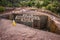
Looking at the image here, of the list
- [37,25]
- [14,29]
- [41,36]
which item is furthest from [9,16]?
[41,36]

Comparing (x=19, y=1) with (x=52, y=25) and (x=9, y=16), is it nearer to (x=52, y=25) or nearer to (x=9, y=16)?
(x=9, y=16)

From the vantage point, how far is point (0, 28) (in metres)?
6.88

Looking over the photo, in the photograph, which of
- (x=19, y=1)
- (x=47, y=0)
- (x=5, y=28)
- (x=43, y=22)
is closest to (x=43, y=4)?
(x=47, y=0)

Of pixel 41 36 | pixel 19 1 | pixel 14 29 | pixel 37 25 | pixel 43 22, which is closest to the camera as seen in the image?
pixel 41 36

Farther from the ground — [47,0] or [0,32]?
[47,0]

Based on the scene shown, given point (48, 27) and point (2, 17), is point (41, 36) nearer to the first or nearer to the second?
point (48, 27)

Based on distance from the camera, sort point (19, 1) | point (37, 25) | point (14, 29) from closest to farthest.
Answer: point (14, 29) < point (37, 25) < point (19, 1)

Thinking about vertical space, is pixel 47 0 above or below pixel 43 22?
above

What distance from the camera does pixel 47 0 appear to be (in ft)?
49.0

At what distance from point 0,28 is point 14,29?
740 mm

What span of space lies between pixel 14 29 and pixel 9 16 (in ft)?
9.15

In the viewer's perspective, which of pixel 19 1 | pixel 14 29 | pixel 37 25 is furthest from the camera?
pixel 19 1

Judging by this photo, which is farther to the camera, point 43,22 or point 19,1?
point 19,1

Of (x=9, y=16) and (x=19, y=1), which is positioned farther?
(x=19, y=1)
